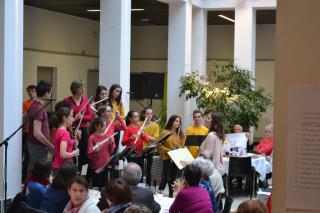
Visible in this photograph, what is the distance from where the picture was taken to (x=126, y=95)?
10.6m

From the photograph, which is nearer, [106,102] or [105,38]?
[106,102]

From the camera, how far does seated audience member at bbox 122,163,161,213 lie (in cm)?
482

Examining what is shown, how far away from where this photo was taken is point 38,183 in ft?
16.8

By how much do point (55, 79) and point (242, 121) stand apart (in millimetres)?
6376

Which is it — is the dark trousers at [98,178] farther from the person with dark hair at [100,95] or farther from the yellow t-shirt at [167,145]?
the yellow t-shirt at [167,145]

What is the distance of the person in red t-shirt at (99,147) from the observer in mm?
7711

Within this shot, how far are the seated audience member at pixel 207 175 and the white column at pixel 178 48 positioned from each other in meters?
7.40

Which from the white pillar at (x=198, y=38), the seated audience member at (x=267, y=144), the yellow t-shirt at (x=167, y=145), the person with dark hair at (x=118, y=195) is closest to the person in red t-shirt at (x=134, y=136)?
the yellow t-shirt at (x=167, y=145)

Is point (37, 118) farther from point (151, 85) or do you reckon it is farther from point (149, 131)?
point (151, 85)

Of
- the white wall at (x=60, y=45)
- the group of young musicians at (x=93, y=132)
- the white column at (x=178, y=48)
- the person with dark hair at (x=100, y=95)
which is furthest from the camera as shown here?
the white wall at (x=60, y=45)

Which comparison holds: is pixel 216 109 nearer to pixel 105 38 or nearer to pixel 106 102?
pixel 105 38

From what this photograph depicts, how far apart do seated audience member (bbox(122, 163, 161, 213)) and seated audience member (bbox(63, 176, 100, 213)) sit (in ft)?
1.33

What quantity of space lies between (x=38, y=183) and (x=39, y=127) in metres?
2.38

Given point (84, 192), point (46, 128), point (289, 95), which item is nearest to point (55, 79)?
point (46, 128)
